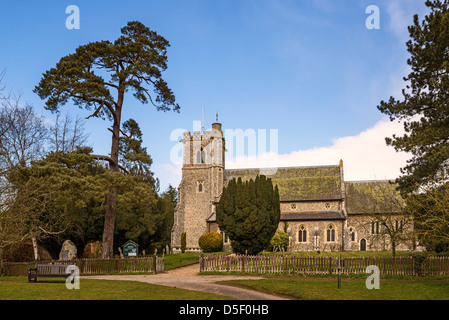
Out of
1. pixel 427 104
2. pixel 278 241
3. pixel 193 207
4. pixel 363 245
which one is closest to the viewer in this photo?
pixel 427 104

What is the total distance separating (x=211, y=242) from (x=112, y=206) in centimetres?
1659

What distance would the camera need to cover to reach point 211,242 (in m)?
38.7

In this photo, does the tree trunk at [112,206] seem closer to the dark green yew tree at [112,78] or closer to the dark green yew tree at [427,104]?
the dark green yew tree at [112,78]

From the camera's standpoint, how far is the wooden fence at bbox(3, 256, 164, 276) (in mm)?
22328

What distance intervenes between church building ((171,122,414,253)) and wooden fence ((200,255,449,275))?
61.1 ft

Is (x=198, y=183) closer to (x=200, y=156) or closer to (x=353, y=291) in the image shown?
(x=200, y=156)

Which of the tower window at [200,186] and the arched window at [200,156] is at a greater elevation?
the arched window at [200,156]

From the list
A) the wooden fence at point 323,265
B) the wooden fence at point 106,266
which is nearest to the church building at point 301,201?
the wooden fence at point 323,265

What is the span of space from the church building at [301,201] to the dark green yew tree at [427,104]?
19987 millimetres

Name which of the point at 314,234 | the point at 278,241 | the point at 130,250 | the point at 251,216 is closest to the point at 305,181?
the point at 314,234

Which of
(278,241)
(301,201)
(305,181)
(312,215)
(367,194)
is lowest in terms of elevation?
(278,241)

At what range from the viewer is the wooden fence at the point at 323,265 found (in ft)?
63.3

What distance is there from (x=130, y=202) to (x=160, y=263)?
4058 mm
